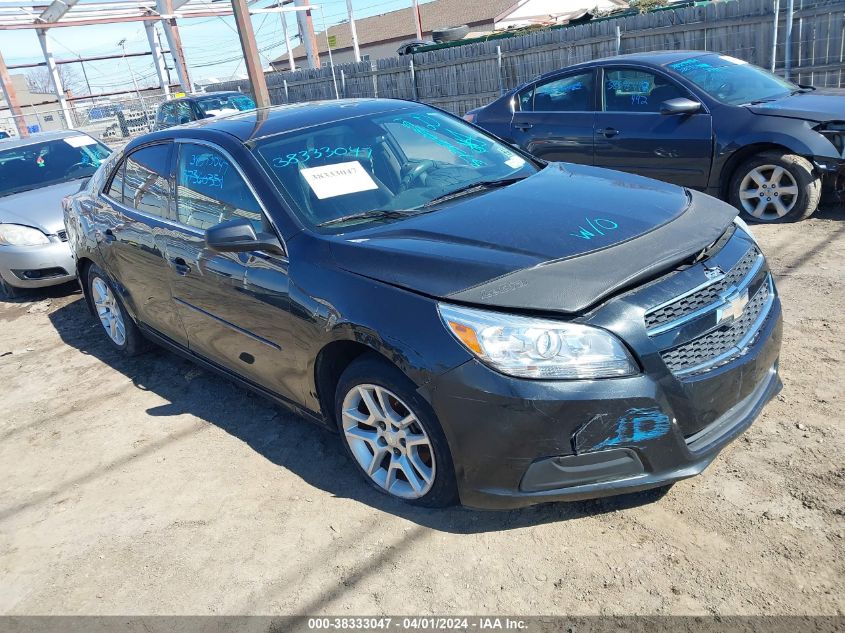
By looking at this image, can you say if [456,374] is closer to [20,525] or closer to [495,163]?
[495,163]

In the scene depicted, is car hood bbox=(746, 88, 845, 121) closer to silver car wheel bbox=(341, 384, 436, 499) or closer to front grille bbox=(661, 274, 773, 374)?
front grille bbox=(661, 274, 773, 374)

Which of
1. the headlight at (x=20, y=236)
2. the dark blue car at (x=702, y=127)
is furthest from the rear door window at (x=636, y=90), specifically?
the headlight at (x=20, y=236)

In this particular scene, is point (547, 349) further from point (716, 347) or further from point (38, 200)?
point (38, 200)

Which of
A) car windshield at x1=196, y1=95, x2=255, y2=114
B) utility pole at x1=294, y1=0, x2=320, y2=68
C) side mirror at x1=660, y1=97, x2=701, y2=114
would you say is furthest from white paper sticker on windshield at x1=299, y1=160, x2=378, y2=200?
utility pole at x1=294, y1=0, x2=320, y2=68

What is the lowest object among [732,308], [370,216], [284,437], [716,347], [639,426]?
[284,437]

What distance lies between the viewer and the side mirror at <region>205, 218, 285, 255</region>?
3.25m

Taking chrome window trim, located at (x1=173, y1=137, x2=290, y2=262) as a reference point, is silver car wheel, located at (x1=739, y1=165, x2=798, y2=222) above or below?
below

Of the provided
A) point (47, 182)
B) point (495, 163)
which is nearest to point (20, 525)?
point (495, 163)

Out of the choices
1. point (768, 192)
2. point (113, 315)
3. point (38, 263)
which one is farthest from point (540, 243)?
point (38, 263)

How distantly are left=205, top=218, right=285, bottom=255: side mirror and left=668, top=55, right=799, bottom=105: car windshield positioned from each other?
5106 mm

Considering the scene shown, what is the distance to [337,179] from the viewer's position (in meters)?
3.52

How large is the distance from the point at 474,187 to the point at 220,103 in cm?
1271

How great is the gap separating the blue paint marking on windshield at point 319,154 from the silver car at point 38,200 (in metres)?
4.47

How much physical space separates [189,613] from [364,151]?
2388 millimetres
